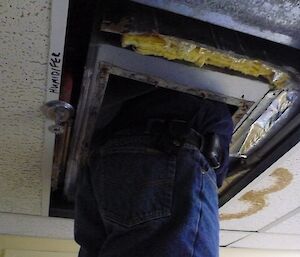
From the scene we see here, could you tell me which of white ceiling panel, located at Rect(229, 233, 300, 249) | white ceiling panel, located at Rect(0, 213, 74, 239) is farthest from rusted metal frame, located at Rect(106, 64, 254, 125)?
white ceiling panel, located at Rect(229, 233, 300, 249)

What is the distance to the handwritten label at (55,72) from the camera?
2.15 ft

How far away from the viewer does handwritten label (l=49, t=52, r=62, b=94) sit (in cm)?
66

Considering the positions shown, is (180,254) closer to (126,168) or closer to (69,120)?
(126,168)

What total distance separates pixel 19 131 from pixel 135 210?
36 cm

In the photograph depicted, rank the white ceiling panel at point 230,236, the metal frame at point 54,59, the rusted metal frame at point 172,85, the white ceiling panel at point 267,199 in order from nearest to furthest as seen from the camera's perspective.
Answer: the metal frame at point 54,59, the rusted metal frame at point 172,85, the white ceiling panel at point 267,199, the white ceiling panel at point 230,236

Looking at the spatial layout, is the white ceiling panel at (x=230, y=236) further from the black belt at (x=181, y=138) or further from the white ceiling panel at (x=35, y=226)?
the black belt at (x=181, y=138)

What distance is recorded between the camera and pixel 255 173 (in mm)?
1045

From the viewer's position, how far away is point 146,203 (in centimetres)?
62

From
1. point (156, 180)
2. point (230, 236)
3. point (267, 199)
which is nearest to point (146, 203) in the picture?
point (156, 180)

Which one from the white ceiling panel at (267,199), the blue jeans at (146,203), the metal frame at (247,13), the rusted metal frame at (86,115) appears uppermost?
the metal frame at (247,13)

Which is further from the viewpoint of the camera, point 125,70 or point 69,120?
point 69,120

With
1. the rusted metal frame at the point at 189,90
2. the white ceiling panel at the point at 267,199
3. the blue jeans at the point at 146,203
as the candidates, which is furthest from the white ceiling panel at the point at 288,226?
the blue jeans at the point at 146,203

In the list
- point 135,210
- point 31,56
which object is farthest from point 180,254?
point 31,56

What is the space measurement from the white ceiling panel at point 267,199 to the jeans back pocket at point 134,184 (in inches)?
15.3
